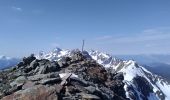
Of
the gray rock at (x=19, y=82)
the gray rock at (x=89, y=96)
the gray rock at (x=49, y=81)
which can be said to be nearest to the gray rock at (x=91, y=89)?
the gray rock at (x=89, y=96)

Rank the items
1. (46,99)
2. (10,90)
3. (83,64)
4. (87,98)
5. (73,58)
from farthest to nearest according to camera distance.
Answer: (73,58), (83,64), (10,90), (87,98), (46,99)

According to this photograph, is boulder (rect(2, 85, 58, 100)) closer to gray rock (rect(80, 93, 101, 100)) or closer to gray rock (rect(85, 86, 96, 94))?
gray rock (rect(80, 93, 101, 100))

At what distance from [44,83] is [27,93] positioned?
12.9 ft

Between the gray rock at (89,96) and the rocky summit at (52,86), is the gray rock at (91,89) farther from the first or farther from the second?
the gray rock at (89,96)

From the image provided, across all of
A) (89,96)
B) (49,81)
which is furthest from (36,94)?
(89,96)

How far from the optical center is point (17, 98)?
1497 inches

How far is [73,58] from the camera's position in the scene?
224 feet

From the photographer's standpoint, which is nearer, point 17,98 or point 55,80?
point 17,98

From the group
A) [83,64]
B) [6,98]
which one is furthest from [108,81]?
[6,98]

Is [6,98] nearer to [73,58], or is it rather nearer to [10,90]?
[10,90]

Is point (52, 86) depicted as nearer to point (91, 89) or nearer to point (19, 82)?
point (91, 89)

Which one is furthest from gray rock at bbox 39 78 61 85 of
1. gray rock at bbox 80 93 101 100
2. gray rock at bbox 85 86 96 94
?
gray rock at bbox 80 93 101 100

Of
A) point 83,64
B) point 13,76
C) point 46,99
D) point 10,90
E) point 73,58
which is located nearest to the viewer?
point 46,99

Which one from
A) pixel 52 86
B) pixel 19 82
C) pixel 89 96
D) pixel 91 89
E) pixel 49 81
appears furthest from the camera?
pixel 19 82
